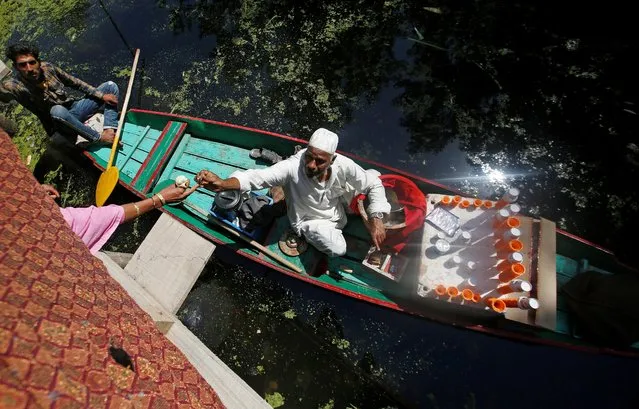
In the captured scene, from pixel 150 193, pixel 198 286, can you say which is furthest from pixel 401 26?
pixel 198 286

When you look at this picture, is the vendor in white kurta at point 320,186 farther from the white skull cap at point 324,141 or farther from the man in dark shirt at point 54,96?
the man in dark shirt at point 54,96

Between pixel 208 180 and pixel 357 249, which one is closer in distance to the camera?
pixel 208 180

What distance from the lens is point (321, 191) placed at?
3256 millimetres

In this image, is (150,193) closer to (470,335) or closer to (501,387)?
(470,335)

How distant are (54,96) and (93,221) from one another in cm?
331

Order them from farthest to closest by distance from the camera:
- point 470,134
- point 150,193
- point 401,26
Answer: point 401,26 < point 470,134 < point 150,193

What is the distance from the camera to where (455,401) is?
4.32 metres

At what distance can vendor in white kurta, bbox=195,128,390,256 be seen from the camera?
289 centimetres

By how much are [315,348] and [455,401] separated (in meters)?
1.86

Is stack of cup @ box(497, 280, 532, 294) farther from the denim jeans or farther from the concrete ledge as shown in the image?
the denim jeans

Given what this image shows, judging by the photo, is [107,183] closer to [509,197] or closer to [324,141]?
[324,141]

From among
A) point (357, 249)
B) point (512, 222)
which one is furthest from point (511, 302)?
point (357, 249)

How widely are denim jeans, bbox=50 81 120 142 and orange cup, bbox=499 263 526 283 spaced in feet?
18.2

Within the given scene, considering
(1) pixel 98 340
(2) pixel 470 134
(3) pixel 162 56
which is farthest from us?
(3) pixel 162 56
